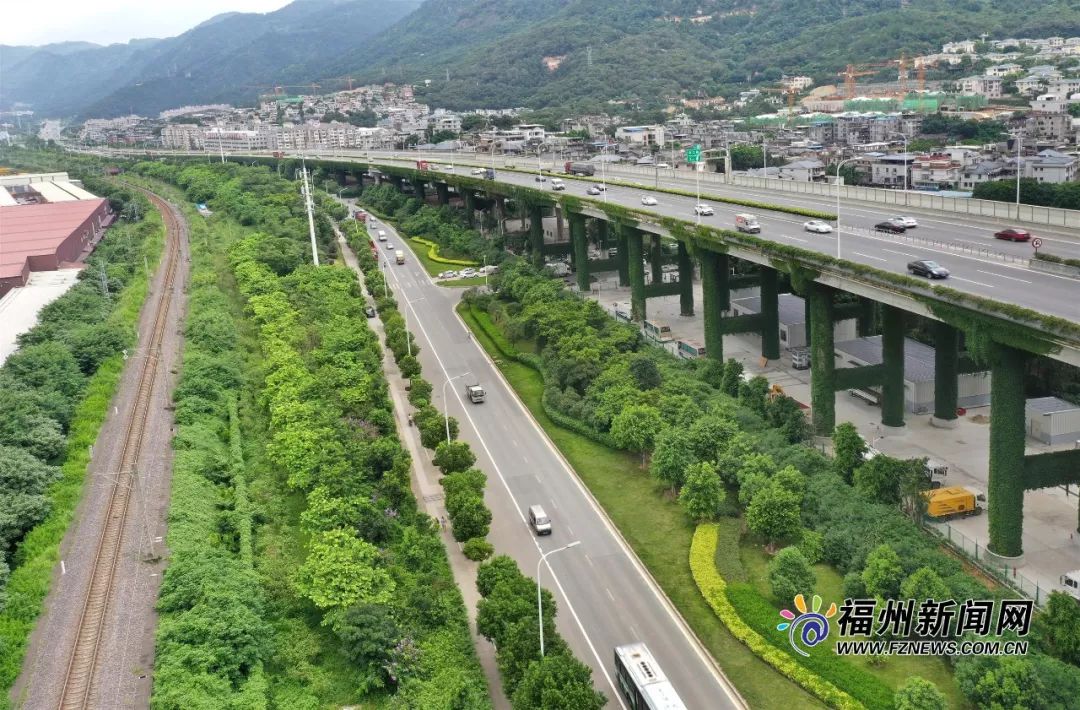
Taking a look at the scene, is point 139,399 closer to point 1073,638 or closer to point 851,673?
point 851,673

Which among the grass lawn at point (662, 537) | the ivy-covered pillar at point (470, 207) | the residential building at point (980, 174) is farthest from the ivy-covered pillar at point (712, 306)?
the ivy-covered pillar at point (470, 207)

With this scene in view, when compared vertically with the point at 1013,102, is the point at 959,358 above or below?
below

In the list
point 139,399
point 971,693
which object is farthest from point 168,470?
point 971,693

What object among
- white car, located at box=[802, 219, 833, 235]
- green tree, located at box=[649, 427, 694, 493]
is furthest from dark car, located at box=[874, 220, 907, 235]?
green tree, located at box=[649, 427, 694, 493]

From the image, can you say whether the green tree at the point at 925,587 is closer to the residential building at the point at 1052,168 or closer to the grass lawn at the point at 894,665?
the grass lawn at the point at 894,665

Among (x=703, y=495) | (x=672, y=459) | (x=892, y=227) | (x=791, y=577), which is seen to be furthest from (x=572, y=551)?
(x=892, y=227)

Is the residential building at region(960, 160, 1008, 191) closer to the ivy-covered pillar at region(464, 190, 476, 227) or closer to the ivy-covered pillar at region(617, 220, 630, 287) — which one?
the ivy-covered pillar at region(617, 220, 630, 287)

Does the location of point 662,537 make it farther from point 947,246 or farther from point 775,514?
point 947,246
